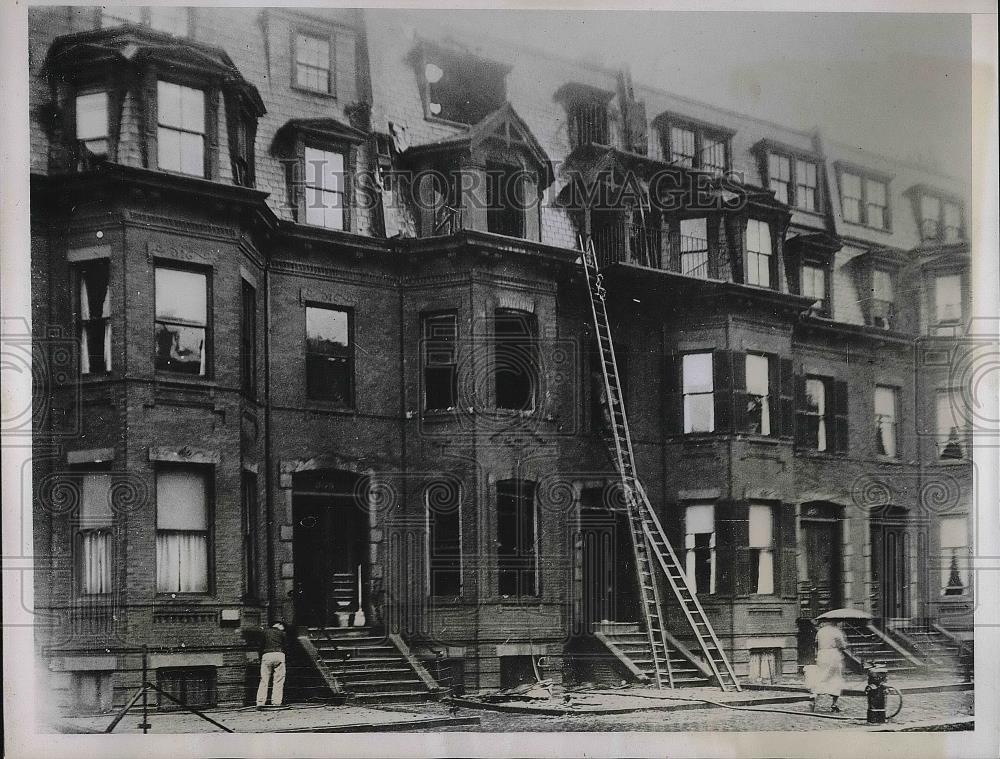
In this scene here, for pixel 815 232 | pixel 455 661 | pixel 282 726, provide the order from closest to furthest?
pixel 282 726
pixel 455 661
pixel 815 232

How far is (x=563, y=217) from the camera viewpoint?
1162 centimetres

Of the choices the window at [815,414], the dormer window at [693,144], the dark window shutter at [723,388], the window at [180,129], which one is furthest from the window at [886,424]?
the window at [180,129]

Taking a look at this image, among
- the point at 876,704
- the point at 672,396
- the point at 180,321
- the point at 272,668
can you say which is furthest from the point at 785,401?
the point at 180,321

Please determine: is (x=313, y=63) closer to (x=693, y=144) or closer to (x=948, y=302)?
(x=693, y=144)

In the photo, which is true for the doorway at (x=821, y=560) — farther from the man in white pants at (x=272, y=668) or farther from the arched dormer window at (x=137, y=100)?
the arched dormer window at (x=137, y=100)

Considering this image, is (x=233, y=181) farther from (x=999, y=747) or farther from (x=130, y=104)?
(x=999, y=747)

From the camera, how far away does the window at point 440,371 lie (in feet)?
36.9

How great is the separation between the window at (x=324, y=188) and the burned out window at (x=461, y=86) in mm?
1152

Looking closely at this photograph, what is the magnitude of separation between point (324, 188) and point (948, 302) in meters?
6.63

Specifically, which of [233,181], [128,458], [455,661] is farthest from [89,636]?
[233,181]

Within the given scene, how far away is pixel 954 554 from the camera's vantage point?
11.2 meters

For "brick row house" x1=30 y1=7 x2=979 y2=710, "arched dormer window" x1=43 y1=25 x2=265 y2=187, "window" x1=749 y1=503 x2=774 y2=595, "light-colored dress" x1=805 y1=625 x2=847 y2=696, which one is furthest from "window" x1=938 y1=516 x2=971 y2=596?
"arched dormer window" x1=43 y1=25 x2=265 y2=187

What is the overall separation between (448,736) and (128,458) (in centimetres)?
416

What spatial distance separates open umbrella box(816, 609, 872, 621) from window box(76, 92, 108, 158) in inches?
347
